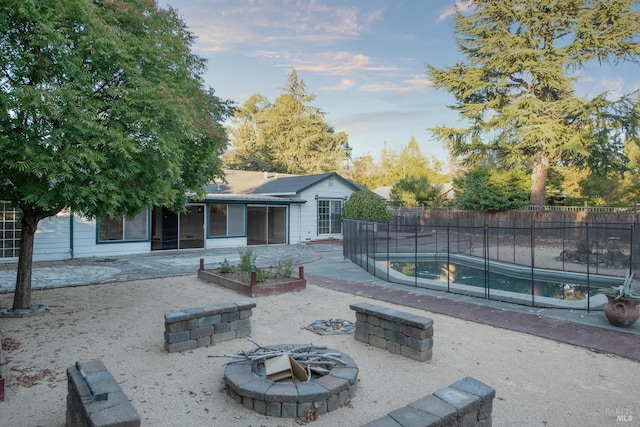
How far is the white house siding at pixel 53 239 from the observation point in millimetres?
13297


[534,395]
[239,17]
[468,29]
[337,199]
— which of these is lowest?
[534,395]

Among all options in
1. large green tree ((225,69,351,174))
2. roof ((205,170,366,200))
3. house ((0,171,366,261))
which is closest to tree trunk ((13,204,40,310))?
house ((0,171,366,261))

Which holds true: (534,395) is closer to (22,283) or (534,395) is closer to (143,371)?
(143,371)

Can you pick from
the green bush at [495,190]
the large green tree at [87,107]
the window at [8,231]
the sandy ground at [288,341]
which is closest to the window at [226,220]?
the window at [8,231]

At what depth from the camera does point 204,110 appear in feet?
25.0

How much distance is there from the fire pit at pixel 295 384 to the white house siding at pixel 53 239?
12320 mm

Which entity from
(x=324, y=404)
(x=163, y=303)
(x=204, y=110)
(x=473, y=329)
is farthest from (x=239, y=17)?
(x=324, y=404)

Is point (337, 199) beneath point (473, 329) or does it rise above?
above

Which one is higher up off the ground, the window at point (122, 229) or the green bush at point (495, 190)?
the green bush at point (495, 190)

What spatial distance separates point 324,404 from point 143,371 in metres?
2.35

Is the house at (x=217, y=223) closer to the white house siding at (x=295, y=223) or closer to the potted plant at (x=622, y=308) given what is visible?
the white house siding at (x=295, y=223)

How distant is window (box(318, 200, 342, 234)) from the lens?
21.6 metres

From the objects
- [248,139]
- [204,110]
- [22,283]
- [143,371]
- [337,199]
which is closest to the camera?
[143,371]

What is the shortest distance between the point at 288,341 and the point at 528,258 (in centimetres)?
1231
